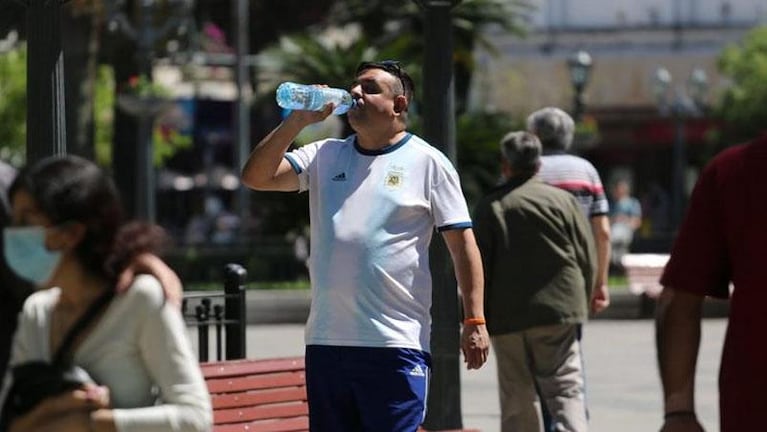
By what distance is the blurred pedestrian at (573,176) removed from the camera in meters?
9.93

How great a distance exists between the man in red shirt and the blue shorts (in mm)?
2151

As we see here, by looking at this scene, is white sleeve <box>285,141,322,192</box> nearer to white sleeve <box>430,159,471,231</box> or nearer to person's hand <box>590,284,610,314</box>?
white sleeve <box>430,159,471,231</box>

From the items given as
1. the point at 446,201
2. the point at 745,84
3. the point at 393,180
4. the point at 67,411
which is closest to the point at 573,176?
the point at 446,201

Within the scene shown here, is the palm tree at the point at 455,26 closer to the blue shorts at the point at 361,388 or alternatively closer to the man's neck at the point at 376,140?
the man's neck at the point at 376,140

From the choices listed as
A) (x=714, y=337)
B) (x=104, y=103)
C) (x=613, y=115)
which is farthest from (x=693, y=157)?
(x=714, y=337)

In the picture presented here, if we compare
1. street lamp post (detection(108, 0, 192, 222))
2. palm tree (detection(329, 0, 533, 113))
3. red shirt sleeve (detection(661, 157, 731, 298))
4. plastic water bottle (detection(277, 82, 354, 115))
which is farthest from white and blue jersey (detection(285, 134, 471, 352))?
palm tree (detection(329, 0, 533, 113))

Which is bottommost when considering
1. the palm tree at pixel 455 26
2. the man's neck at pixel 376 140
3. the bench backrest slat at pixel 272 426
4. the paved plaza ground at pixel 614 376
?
the paved plaza ground at pixel 614 376

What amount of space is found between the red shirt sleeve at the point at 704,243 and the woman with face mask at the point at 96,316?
1.05 metres

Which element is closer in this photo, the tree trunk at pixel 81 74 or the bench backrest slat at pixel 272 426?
the bench backrest slat at pixel 272 426

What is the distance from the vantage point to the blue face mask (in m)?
4.16

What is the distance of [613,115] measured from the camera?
213ft

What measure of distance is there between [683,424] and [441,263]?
4.97m

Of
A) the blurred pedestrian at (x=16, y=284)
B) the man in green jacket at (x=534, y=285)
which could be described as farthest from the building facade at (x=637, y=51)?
the blurred pedestrian at (x=16, y=284)

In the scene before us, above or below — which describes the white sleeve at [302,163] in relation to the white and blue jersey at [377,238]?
above
